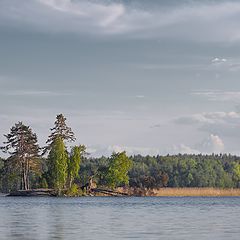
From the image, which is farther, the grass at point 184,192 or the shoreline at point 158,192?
the shoreline at point 158,192

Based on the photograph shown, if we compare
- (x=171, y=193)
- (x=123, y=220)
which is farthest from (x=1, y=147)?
(x=123, y=220)

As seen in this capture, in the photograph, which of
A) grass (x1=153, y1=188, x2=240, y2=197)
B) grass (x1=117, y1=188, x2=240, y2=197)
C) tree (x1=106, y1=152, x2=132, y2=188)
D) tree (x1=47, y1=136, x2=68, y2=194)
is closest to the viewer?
grass (x1=153, y1=188, x2=240, y2=197)

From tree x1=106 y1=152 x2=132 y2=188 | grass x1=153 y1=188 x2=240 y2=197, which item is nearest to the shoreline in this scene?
grass x1=153 y1=188 x2=240 y2=197

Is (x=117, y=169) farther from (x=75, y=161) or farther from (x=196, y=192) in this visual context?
(x=196, y=192)

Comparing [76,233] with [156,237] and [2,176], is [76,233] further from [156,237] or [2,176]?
[2,176]

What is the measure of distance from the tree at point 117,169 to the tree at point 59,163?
13.3m

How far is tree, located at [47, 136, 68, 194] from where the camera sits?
12556cm

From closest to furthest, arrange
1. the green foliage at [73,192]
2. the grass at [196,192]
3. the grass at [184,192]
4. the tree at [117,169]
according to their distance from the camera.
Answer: the grass at [196,192], the grass at [184,192], the green foliage at [73,192], the tree at [117,169]

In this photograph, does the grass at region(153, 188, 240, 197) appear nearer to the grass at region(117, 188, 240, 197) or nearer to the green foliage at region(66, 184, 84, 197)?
the grass at region(117, 188, 240, 197)

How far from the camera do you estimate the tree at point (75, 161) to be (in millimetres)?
128875

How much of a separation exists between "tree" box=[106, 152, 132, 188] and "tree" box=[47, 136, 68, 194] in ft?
43.6

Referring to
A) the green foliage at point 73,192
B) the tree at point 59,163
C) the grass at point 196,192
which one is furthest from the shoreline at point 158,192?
the green foliage at point 73,192

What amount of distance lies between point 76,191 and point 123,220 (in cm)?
Answer: 7843

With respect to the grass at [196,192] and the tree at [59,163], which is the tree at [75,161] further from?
the grass at [196,192]
